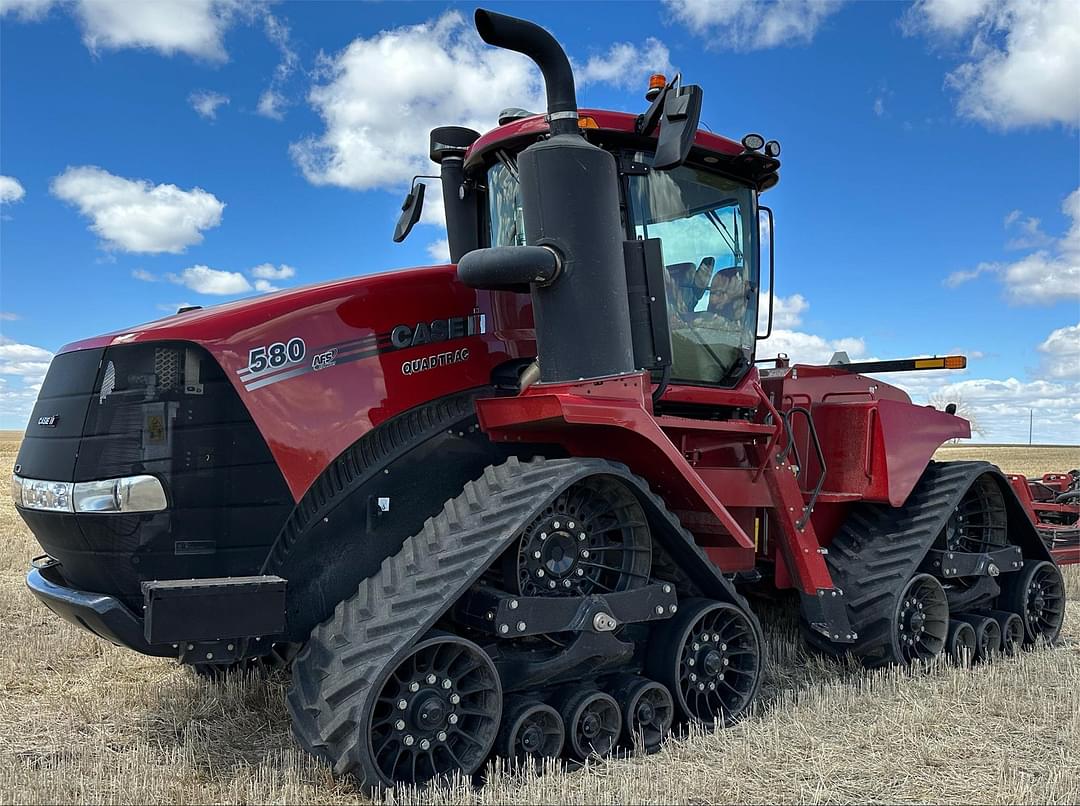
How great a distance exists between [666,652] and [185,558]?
2.36m

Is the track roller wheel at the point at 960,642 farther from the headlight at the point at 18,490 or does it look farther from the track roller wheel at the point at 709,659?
the headlight at the point at 18,490

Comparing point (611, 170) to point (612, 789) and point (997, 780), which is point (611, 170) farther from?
point (997, 780)

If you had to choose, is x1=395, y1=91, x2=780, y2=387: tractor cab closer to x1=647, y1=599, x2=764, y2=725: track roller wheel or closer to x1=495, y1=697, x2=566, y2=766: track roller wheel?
x1=647, y1=599, x2=764, y2=725: track roller wheel

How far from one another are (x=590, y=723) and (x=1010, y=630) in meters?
4.37

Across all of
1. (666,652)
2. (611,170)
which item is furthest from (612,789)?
(611,170)

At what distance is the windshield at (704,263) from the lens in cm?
539

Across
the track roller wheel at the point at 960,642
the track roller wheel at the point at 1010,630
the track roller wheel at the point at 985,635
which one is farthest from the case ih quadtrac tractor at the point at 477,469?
the track roller wheel at the point at 1010,630

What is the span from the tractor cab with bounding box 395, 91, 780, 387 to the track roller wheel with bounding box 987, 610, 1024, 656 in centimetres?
308

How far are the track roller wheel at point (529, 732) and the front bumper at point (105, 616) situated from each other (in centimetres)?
150

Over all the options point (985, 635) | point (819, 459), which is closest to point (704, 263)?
point (819, 459)

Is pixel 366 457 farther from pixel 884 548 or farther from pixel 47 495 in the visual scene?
pixel 884 548

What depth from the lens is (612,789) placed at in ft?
13.3

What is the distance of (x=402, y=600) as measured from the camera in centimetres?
411

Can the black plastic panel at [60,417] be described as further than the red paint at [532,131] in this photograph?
No
